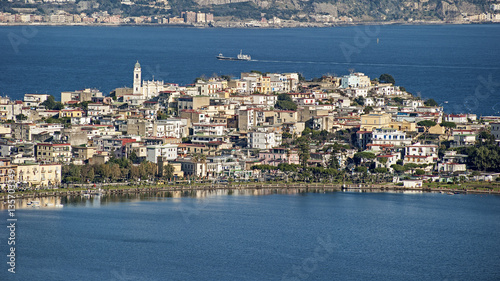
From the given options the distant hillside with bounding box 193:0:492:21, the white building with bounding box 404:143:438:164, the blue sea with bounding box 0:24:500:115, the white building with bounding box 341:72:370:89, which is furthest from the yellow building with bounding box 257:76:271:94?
the distant hillside with bounding box 193:0:492:21

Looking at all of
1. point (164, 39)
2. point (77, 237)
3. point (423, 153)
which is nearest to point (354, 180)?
point (423, 153)

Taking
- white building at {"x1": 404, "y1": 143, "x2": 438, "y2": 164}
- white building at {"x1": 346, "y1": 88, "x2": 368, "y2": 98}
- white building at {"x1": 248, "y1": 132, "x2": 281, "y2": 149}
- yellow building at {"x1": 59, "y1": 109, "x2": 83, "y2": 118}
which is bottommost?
white building at {"x1": 404, "y1": 143, "x2": 438, "y2": 164}

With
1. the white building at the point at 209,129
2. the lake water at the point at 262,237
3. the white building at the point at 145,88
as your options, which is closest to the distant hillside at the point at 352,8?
the white building at the point at 145,88

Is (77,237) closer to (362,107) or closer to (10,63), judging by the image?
(362,107)

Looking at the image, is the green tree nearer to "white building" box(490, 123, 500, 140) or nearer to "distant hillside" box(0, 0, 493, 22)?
"white building" box(490, 123, 500, 140)

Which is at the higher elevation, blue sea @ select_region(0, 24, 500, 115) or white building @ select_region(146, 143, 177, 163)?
blue sea @ select_region(0, 24, 500, 115)

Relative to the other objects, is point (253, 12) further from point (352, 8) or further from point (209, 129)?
point (209, 129)

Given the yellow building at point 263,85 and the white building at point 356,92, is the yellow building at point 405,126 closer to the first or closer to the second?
the white building at point 356,92

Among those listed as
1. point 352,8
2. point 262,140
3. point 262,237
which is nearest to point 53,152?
point 262,140
